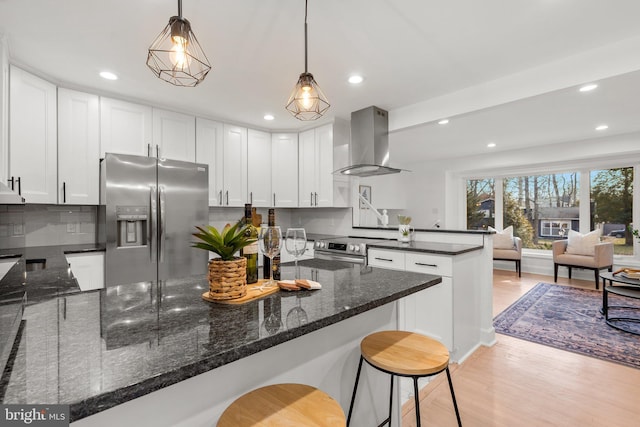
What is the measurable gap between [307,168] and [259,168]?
2.06ft

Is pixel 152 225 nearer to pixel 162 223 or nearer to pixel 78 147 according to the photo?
pixel 162 223

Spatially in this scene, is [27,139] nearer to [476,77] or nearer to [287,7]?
[287,7]

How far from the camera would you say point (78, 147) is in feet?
8.94

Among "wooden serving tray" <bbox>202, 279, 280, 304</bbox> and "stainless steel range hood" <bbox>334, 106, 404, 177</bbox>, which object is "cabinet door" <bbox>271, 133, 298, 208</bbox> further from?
"wooden serving tray" <bbox>202, 279, 280, 304</bbox>

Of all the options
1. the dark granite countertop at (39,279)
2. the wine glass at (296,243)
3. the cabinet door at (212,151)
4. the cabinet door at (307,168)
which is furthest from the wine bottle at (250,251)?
the cabinet door at (307,168)

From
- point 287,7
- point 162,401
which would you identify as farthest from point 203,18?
point 162,401

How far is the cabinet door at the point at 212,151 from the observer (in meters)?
3.48

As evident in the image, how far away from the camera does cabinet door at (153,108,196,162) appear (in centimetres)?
318

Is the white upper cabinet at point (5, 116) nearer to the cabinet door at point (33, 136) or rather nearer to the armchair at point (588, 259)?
the cabinet door at point (33, 136)

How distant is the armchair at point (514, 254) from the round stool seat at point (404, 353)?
17.2 feet

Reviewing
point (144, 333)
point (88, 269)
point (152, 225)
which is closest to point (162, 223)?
point (152, 225)

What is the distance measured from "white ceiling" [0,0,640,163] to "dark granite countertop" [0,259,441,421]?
155 centimetres

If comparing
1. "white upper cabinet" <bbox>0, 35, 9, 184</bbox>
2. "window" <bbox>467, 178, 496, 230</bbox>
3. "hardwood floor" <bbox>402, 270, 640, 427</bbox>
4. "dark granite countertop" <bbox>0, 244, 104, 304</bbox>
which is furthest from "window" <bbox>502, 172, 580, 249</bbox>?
"white upper cabinet" <bbox>0, 35, 9, 184</bbox>

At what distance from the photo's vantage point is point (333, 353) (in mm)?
1240
